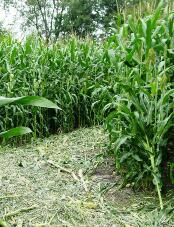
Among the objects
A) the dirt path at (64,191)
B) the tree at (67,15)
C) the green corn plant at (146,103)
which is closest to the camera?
the dirt path at (64,191)

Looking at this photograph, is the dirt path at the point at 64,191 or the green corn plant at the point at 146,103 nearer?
the dirt path at the point at 64,191

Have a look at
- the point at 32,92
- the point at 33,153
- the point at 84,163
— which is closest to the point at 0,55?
the point at 32,92

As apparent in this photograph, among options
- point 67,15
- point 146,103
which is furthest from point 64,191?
point 67,15

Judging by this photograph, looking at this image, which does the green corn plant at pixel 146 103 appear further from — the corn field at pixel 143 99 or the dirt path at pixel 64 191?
the dirt path at pixel 64 191

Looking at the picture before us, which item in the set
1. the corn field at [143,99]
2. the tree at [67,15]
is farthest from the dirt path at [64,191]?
the tree at [67,15]

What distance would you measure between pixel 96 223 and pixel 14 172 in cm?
114

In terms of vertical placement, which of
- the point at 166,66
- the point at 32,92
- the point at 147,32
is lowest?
the point at 32,92

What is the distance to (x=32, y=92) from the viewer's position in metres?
5.27

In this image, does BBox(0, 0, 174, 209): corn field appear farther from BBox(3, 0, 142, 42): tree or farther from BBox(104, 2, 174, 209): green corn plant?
BBox(3, 0, 142, 42): tree

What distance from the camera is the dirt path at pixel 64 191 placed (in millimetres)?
2521

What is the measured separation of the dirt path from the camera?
8.27ft

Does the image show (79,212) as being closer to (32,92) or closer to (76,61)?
(32,92)

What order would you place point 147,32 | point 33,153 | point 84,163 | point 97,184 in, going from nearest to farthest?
point 147,32
point 97,184
point 84,163
point 33,153

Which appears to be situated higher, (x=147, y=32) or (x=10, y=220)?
(x=147, y=32)
